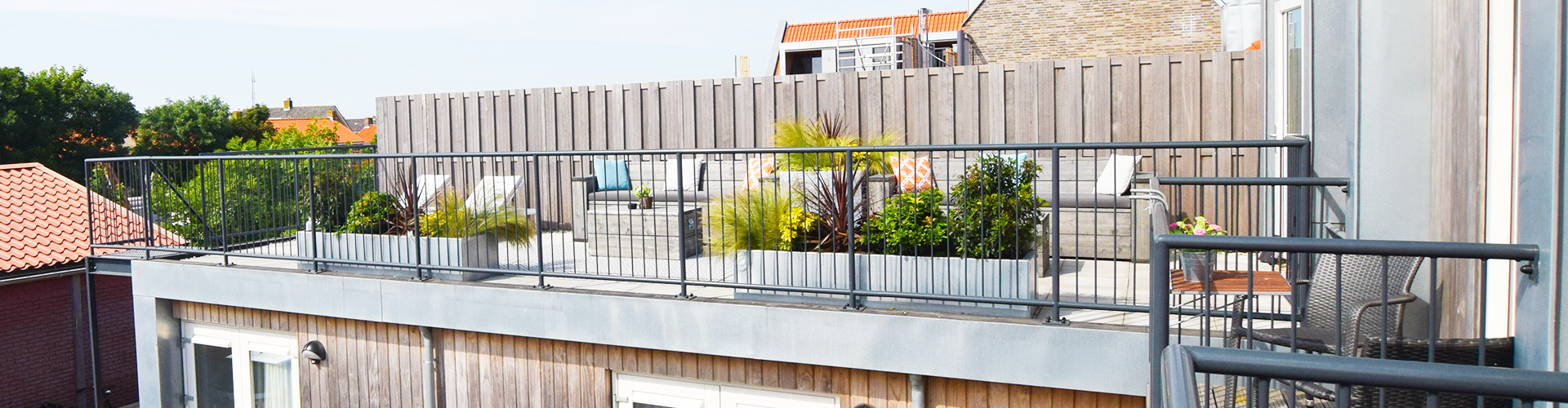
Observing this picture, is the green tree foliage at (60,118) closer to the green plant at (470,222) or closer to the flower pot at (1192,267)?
the green plant at (470,222)

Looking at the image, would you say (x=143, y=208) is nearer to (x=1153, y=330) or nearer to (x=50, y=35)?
(x=1153, y=330)

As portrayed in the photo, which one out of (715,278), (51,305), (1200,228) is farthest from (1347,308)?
(51,305)

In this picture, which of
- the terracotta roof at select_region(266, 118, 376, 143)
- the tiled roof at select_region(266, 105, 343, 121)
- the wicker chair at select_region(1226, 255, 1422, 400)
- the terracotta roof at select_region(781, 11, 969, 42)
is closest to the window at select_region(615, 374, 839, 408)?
the wicker chair at select_region(1226, 255, 1422, 400)

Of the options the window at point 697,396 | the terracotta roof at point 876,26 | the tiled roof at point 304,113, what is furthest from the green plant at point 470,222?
the tiled roof at point 304,113

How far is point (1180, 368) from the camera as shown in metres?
1.84

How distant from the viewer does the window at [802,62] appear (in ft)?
112

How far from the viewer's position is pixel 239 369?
7.67 metres

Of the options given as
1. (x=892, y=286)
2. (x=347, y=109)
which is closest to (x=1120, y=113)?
(x=892, y=286)

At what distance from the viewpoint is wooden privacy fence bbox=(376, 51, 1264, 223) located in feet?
27.4

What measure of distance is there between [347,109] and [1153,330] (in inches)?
3016

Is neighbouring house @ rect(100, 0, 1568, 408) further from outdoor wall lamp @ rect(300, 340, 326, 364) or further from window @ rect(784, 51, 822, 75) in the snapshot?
window @ rect(784, 51, 822, 75)

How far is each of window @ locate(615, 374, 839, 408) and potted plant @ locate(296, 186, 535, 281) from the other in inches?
54.6

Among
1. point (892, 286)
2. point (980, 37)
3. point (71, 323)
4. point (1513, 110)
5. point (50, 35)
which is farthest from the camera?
point (50, 35)

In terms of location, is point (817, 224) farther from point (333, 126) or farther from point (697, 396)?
point (333, 126)
